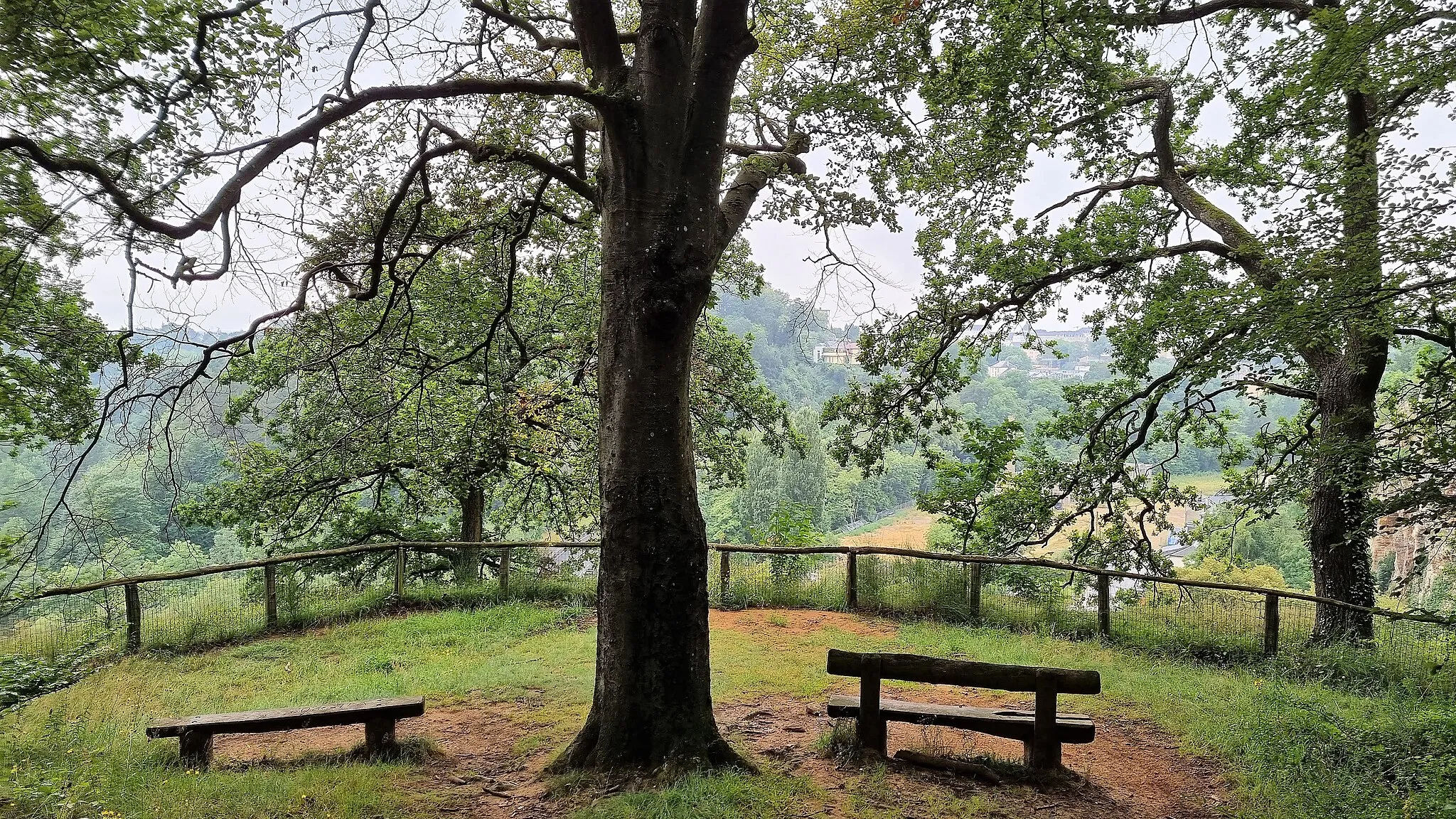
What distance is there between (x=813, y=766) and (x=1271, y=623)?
24.9 feet

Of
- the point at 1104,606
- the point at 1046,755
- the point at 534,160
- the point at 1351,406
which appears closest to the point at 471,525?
the point at 534,160

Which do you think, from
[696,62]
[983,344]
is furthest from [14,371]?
[983,344]

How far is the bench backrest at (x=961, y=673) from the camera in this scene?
4.85 m

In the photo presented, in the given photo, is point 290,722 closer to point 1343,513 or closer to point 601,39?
point 601,39

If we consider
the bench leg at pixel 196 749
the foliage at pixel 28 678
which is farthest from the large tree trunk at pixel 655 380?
the foliage at pixel 28 678

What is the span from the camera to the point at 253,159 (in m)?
3.86

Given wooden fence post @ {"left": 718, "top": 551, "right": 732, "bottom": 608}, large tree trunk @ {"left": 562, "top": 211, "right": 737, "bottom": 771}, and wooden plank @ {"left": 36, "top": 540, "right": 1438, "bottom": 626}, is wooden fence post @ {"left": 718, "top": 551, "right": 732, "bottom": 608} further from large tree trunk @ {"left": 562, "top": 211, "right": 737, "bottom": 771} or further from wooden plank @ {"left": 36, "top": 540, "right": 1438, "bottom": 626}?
large tree trunk @ {"left": 562, "top": 211, "right": 737, "bottom": 771}

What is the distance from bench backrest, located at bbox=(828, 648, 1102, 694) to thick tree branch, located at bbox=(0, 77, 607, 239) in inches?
161

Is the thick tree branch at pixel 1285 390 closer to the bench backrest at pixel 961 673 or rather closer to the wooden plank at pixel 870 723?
the bench backrest at pixel 961 673

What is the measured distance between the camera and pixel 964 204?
10.6 metres

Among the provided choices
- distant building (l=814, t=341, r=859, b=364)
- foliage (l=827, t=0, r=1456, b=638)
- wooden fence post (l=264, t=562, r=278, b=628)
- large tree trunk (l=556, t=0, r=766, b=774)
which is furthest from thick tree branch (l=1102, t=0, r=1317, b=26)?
wooden fence post (l=264, t=562, r=278, b=628)

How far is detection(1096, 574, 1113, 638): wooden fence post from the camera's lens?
1009 cm

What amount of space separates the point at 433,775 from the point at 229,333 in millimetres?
3514

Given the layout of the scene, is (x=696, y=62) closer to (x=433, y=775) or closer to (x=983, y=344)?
(x=433, y=775)
